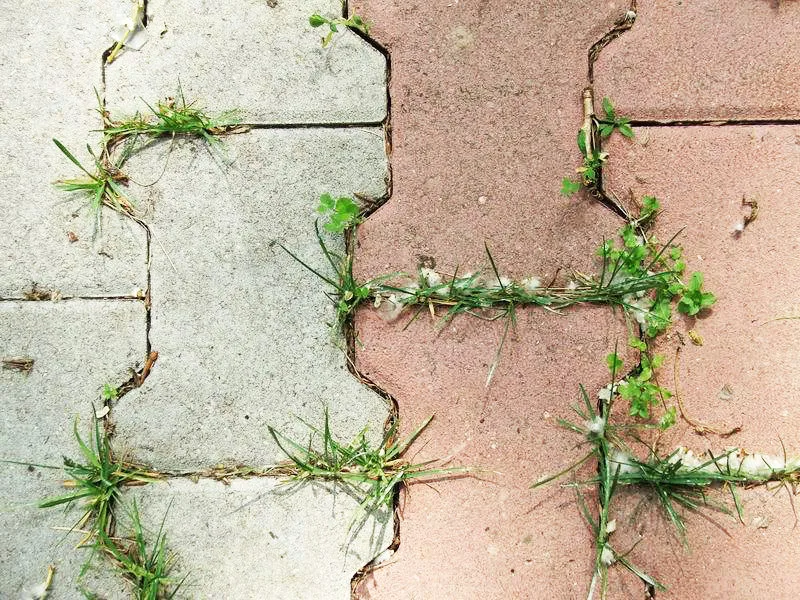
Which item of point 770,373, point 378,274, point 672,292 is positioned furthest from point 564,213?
point 770,373

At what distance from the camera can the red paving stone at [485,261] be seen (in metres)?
1.81

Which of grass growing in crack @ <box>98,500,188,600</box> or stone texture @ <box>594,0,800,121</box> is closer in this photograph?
grass growing in crack @ <box>98,500,188,600</box>

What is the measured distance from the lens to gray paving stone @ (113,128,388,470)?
6.04 feet

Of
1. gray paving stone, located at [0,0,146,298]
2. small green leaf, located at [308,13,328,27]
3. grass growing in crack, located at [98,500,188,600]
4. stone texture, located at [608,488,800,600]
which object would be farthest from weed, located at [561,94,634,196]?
grass growing in crack, located at [98,500,188,600]

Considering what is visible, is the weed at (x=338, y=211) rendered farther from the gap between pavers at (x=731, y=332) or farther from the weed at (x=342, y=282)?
the gap between pavers at (x=731, y=332)

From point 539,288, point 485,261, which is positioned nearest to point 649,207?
point 539,288

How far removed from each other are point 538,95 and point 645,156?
0.37 meters

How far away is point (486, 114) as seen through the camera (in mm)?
1889

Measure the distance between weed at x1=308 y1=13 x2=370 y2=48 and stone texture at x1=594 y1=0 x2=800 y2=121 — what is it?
709 mm

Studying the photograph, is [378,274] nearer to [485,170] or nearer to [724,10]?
[485,170]

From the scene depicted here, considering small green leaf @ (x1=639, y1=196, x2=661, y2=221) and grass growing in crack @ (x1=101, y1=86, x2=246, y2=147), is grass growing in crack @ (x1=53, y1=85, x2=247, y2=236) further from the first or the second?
small green leaf @ (x1=639, y1=196, x2=661, y2=221)

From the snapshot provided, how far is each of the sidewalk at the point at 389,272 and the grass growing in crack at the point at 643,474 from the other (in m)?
0.03

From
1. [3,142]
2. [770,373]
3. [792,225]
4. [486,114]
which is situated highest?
[486,114]

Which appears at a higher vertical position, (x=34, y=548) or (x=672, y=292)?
(x=672, y=292)
